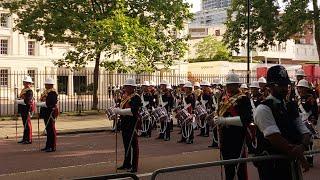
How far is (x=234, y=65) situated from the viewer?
215ft

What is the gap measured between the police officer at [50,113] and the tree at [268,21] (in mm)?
17857

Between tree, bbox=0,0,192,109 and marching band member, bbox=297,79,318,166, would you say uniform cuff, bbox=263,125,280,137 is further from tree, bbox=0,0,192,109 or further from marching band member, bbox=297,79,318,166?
tree, bbox=0,0,192,109

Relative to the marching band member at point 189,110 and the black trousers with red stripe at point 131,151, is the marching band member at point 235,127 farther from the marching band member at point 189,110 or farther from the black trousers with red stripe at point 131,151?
the marching band member at point 189,110

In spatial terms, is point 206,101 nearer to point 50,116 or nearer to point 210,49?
point 50,116

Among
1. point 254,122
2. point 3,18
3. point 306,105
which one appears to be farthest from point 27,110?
point 3,18

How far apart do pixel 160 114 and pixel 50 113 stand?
451 cm

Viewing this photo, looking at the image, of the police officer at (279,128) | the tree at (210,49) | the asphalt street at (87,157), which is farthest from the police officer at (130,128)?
the tree at (210,49)

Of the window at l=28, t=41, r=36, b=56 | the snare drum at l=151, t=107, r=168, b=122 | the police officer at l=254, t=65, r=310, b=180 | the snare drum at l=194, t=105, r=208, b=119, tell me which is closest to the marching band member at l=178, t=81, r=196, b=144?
the snare drum at l=194, t=105, r=208, b=119

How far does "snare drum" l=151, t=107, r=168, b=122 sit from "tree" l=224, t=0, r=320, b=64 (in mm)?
13520

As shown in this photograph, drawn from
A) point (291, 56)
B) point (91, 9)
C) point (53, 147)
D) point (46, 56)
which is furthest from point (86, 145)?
point (291, 56)

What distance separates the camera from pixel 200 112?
59.6 feet

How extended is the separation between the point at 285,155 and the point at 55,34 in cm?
2351

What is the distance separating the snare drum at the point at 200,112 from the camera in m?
18.1

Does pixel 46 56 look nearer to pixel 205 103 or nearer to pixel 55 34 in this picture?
pixel 55 34
